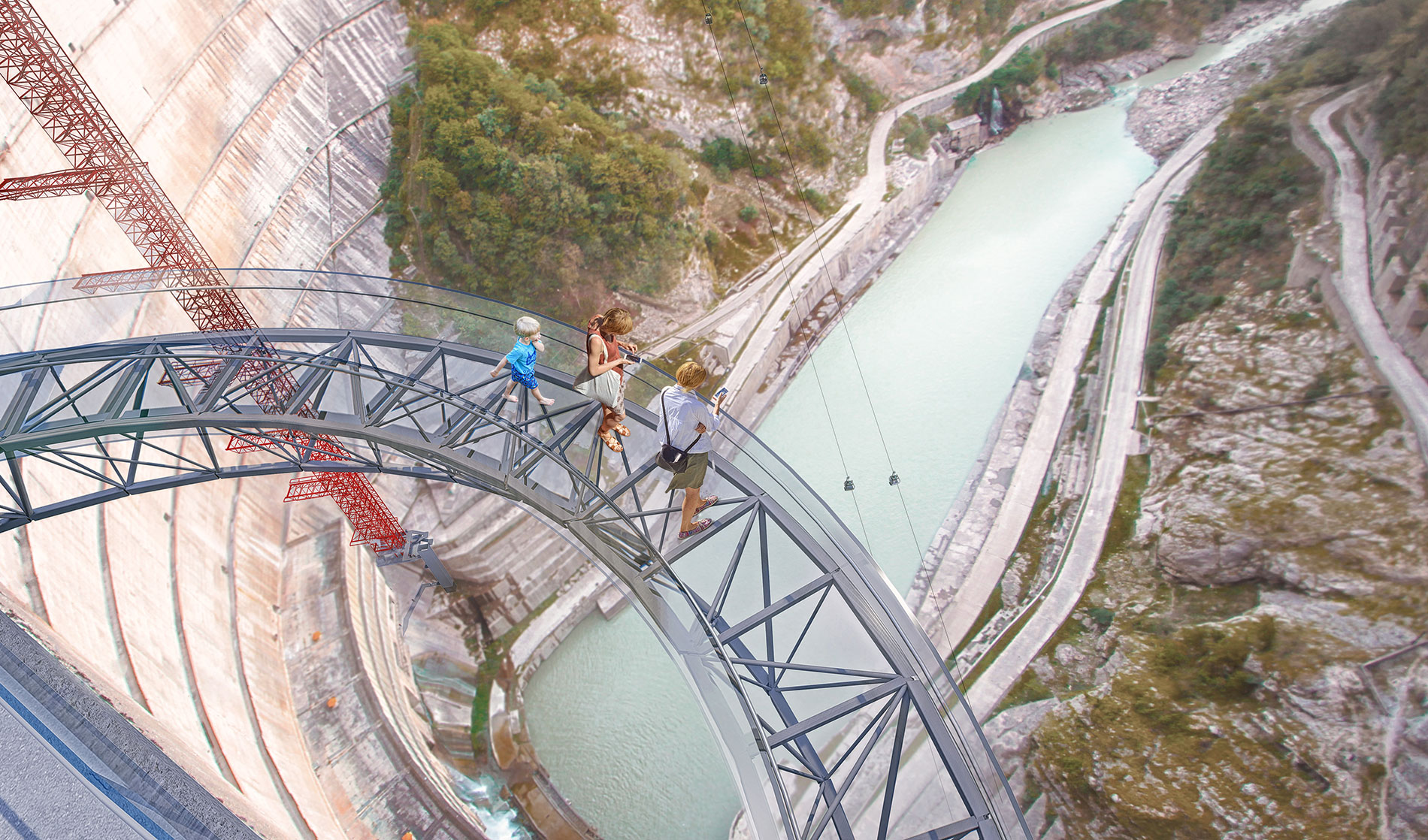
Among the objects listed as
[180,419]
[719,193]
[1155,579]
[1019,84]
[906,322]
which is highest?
[180,419]

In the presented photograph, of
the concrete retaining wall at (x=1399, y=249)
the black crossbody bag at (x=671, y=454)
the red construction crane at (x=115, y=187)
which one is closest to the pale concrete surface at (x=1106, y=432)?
the concrete retaining wall at (x=1399, y=249)

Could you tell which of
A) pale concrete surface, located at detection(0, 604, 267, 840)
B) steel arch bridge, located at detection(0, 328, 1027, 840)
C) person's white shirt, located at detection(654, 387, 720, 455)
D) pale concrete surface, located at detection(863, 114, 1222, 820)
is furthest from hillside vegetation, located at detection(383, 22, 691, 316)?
person's white shirt, located at detection(654, 387, 720, 455)

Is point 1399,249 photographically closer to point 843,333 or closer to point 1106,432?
point 1106,432

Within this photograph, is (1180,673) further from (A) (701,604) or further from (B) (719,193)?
(B) (719,193)

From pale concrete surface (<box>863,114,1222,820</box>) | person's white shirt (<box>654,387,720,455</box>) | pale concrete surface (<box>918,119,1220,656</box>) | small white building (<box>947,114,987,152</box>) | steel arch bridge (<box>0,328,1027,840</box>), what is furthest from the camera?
small white building (<box>947,114,987,152</box>)

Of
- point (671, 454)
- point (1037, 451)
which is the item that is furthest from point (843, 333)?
point (671, 454)

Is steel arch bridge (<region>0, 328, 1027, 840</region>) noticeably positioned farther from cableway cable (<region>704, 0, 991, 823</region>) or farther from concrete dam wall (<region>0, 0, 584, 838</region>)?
cableway cable (<region>704, 0, 991, 823</region>)

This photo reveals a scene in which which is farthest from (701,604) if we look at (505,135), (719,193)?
(719,193)
